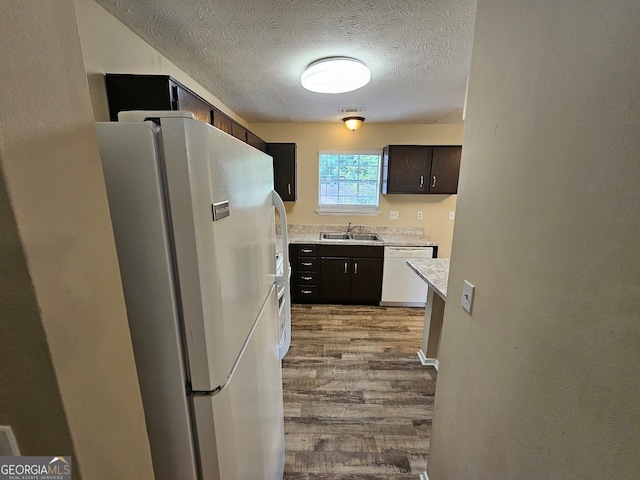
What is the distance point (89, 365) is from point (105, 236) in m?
0.22

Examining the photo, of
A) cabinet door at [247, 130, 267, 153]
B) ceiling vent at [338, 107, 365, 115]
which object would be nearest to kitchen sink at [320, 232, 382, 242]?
cabinet door at [247, 130, 267, 153]

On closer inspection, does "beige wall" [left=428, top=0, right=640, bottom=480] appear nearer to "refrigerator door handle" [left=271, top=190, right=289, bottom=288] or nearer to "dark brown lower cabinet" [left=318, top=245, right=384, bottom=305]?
"refrigerator door handle" [left=271, top=190, right=289, bottom=288]

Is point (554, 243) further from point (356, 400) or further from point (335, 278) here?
point (335, 278)

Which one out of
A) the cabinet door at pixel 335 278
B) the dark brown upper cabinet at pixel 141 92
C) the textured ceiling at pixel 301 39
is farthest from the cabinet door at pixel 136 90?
the cabinet door at pixel 335 278

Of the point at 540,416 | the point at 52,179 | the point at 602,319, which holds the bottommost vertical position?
the point at 540,416


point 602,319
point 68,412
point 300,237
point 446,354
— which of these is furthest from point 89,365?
point 300,237

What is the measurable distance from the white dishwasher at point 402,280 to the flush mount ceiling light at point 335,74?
2082 millimetres

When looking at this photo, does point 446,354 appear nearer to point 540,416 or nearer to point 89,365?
point 540,416

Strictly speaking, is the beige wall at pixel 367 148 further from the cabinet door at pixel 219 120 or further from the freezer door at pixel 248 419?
the freezer door at pixel 248 419

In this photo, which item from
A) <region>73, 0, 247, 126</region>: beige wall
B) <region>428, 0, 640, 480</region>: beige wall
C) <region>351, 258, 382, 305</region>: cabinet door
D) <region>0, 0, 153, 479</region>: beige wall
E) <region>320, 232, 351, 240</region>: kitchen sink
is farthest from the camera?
<region>320, 232, 351, 240</region>: kitchen sink

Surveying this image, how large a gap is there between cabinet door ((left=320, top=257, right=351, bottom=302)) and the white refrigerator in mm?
2714

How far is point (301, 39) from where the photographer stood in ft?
4.98

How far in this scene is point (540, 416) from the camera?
0.67 meters

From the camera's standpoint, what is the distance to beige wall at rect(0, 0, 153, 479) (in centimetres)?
35
